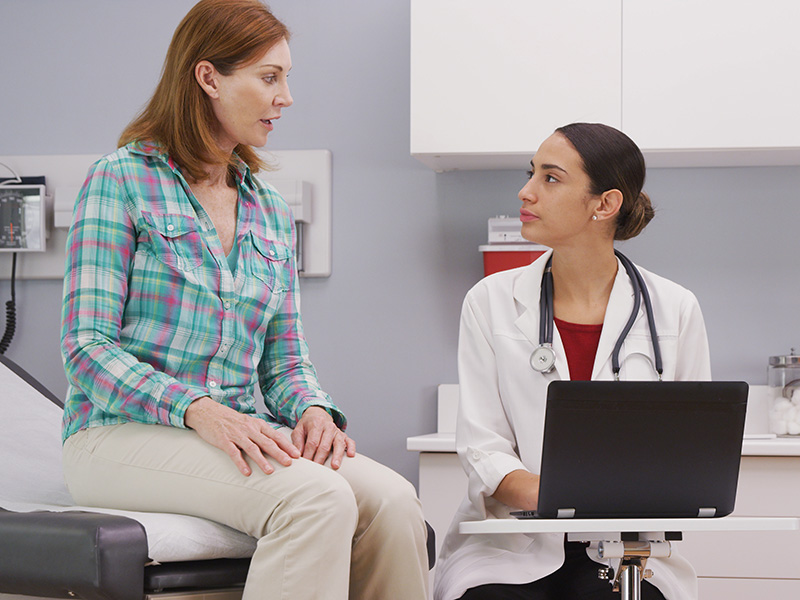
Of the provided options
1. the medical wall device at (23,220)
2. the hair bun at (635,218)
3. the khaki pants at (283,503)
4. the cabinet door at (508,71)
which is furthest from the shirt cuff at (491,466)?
the medical wall device at (23,220)

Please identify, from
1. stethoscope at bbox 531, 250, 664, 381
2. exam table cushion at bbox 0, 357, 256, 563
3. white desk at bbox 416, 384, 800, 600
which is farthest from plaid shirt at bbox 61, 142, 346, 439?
white desk at bbox 416, 384, 800, 600

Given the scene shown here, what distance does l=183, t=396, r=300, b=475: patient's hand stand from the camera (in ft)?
4.24

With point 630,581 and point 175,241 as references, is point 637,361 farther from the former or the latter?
point 175,241

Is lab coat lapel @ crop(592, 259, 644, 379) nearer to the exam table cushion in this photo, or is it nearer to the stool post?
the stool post

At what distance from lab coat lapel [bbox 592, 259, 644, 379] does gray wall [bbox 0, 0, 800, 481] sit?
1.04 metres

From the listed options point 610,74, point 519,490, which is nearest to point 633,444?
point 519,490

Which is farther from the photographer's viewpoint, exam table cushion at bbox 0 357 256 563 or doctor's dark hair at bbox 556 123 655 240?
doctor's dark hair at bbox 556 123 655 240

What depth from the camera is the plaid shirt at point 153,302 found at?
1371mm

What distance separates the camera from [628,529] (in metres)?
1.11

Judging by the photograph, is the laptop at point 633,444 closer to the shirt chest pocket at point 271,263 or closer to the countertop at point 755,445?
the shirt chest pocket at point 271,263

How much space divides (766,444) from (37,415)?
164cm

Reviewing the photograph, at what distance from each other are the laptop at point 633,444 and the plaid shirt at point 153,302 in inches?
20.8

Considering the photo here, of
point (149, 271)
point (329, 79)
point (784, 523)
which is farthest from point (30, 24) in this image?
point (784, 523)

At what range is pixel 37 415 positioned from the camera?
2.02 metres
